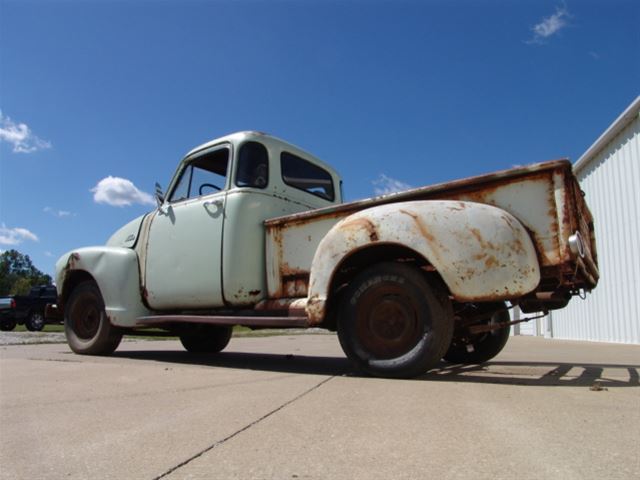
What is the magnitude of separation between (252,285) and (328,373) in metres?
1.11

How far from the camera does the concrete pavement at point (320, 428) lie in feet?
5.17

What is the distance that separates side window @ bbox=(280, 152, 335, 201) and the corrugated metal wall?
6242 mm

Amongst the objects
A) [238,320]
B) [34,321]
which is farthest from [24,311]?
[238,320]

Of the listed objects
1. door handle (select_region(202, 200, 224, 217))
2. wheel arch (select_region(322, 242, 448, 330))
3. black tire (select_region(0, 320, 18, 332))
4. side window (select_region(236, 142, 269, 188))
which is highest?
side window (select_region(236, 142, 269, 188))

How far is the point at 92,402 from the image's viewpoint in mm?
2740

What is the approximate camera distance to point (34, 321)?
19984 millimetres

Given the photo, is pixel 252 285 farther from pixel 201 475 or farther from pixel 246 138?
pixel 201 475

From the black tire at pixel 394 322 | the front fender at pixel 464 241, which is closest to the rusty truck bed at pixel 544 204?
the front fender at pixel 464 241

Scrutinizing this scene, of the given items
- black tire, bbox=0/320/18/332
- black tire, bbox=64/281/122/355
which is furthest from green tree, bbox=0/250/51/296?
black tire, bbox=64/281/122/355

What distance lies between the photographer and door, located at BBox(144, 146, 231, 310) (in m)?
4.88

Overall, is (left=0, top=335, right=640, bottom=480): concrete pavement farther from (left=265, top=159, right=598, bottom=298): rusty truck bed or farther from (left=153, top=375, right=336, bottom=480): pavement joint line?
(left=265, top=159, right=598, bottom=298): rusty truck bed

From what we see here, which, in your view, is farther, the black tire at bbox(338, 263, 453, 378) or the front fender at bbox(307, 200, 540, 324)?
the black tire at bbox(338, 263, 453, 378)

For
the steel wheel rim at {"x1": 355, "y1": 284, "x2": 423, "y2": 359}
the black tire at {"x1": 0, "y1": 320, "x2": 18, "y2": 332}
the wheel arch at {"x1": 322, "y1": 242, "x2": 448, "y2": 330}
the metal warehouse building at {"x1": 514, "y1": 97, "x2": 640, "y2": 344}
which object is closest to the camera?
the steel wheel rim at {"x1": 355, "y1": 284, "x2": 423, "y2": 359}

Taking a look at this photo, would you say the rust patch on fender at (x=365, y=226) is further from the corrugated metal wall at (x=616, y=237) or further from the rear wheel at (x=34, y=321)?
the rear wheel at (x=34, y=321)
